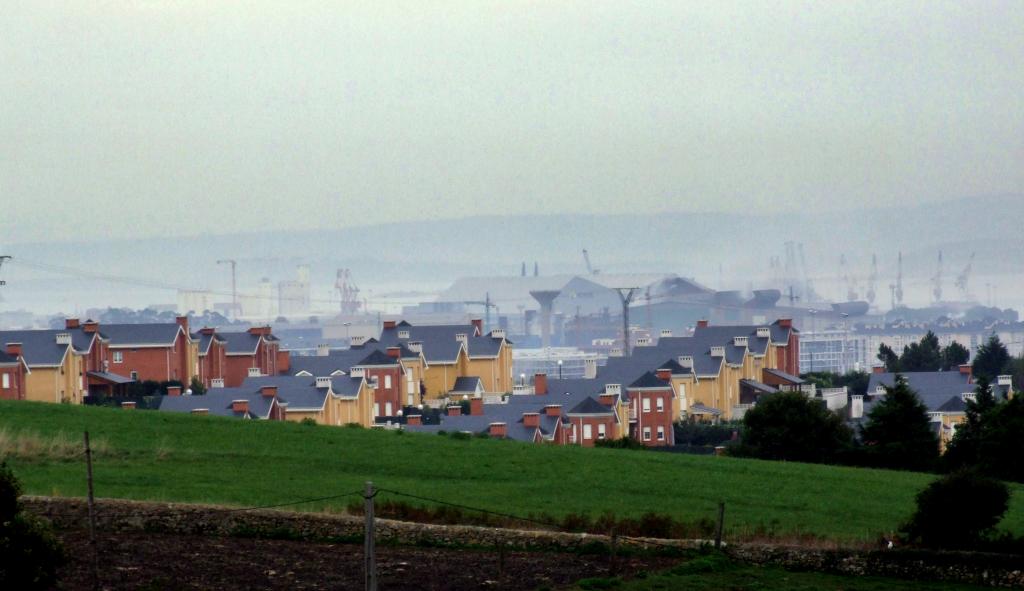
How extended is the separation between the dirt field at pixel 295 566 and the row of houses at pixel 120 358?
35856 mm

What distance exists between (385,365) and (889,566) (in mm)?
50730

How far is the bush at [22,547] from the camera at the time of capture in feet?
47.8

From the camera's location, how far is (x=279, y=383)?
5988 centimetres

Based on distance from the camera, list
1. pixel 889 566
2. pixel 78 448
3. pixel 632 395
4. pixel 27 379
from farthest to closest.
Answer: pixel 632 395
pixel 27 379
pixel 78 448
pixel 889 566

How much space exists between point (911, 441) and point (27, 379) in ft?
107

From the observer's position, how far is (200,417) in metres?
35.0

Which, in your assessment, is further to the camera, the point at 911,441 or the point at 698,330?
the point at 698,330

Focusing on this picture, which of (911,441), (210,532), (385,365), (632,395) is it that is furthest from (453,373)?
(210,532)

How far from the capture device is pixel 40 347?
60.2 m

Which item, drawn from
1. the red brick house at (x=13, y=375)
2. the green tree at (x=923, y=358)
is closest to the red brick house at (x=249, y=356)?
the red brick house at (x=13, y=375)

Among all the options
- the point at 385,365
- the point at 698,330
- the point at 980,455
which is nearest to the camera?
the point at 980,455

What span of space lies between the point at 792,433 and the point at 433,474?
16588 millimetres

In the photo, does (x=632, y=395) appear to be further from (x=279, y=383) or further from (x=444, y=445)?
(x=444, y=445)

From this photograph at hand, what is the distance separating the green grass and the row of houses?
38500 mm
